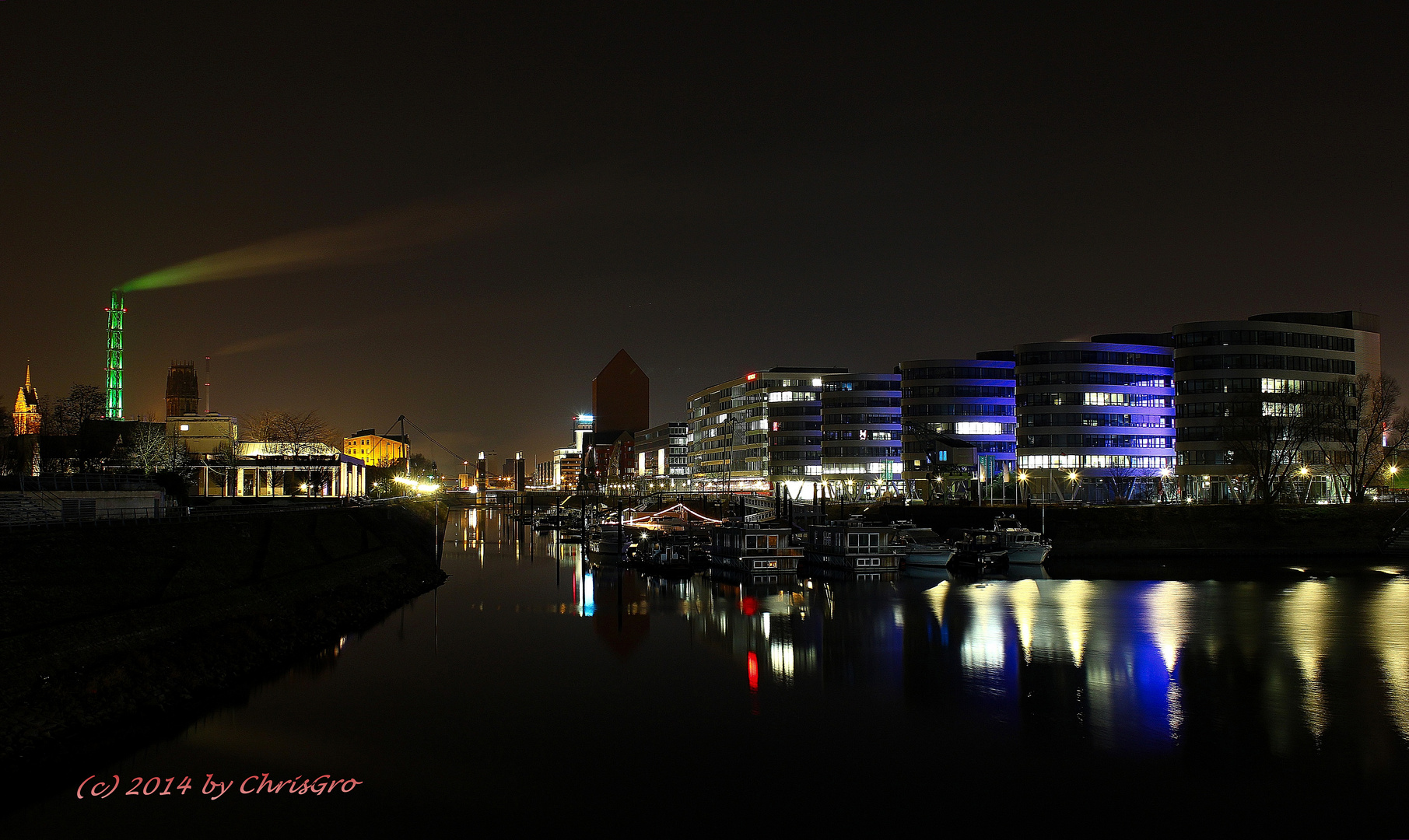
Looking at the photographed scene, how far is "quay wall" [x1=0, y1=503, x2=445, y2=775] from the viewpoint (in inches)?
908

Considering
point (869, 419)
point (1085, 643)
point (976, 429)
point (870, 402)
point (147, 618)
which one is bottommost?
point (1085, 643)

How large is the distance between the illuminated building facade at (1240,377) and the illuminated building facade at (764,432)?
50.6m

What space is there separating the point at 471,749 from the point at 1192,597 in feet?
155

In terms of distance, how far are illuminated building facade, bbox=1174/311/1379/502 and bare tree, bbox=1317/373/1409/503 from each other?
1580 mm

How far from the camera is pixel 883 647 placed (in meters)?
40.0

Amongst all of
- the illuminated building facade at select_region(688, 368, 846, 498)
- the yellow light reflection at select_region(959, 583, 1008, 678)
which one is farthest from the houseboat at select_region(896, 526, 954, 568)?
the illuminated building facade at select_region(688, 368, 846, 498)

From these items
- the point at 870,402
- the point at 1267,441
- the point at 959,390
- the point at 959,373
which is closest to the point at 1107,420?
the point at 1267,441

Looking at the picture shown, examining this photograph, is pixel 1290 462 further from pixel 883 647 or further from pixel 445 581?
pixel 445 581

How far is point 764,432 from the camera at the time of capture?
162 m

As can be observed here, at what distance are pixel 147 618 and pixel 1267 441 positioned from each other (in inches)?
3810

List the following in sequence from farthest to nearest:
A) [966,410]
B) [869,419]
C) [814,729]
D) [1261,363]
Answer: [869,419], [966,410], [1261,363], [814,729]

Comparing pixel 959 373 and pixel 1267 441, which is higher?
pixel 959 373

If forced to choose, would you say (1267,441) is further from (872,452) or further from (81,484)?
(81,484)

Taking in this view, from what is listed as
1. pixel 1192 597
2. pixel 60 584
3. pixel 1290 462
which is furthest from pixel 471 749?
pixel 1290 462
